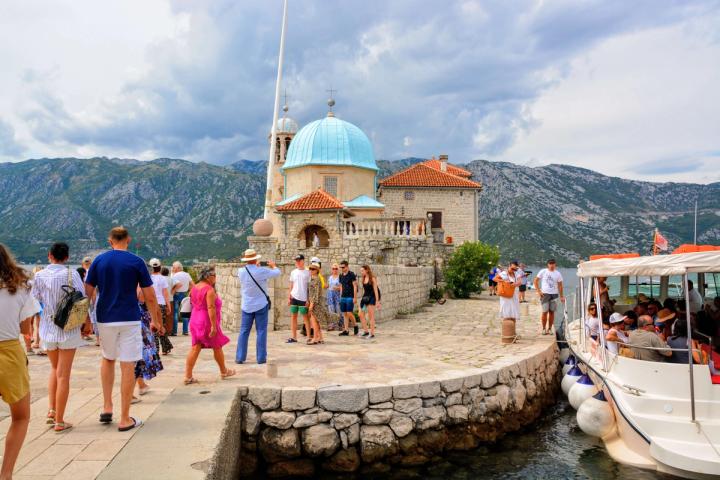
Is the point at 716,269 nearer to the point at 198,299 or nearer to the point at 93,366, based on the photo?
the point at 198,299

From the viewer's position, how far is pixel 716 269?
6574mm

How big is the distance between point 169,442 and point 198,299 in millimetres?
2384

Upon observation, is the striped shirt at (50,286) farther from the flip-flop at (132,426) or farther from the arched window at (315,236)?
the arched window at (315,236)

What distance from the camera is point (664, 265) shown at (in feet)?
23.3

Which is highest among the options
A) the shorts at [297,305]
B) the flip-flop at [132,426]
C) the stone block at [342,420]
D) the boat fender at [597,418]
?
the shorts at [297,305]

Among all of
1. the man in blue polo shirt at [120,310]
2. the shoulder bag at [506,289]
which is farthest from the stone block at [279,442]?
the shoulder bag at [506,289]

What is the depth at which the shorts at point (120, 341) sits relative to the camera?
4969 mm

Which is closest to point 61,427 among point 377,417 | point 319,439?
point 319,439

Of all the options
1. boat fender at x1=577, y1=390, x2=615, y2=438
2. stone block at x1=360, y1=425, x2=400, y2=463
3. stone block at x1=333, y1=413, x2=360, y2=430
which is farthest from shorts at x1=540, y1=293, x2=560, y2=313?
stone block at x1=333, y1=413, x2=360, y2=430

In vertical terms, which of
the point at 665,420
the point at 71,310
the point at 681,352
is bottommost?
the point at 665,420

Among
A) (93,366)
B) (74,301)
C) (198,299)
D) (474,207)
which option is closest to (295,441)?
(198,299)

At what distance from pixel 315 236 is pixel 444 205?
12950mm

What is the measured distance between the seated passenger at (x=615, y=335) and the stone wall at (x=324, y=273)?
6078 mm

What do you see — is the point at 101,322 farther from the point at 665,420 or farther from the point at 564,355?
the point at 564,355
